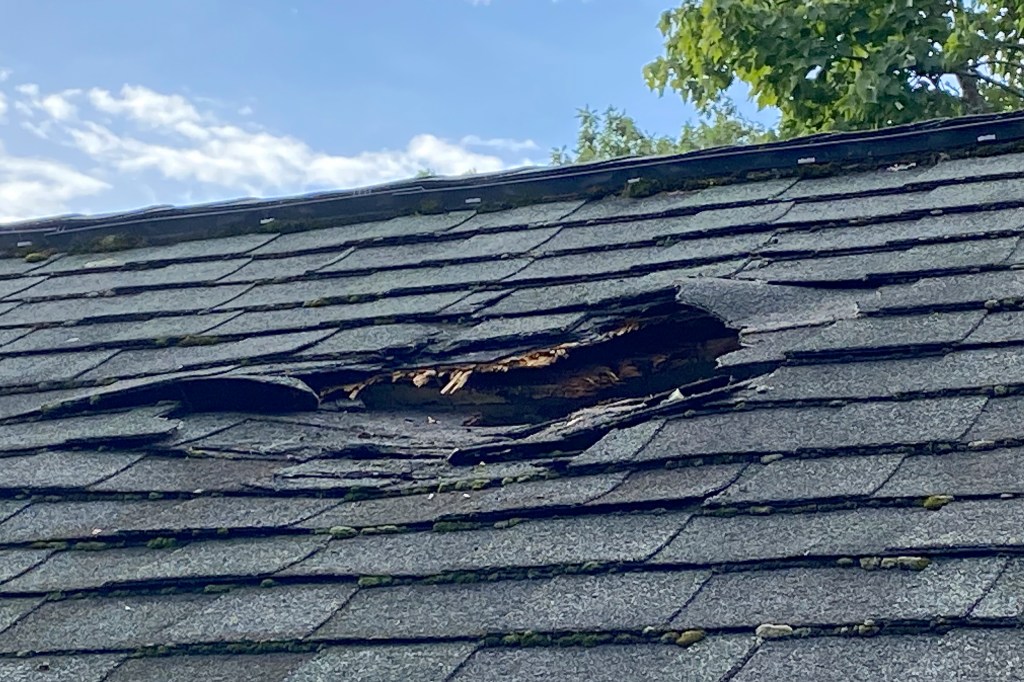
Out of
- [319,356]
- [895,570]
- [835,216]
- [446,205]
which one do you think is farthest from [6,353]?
[895,570]

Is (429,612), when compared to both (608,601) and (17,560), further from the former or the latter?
(17,560)

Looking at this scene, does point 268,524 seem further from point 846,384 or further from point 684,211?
point 684,211

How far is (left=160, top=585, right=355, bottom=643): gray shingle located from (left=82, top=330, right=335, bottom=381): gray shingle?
954 mm

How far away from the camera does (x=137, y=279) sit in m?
3.73

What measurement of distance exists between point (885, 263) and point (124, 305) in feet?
6.52

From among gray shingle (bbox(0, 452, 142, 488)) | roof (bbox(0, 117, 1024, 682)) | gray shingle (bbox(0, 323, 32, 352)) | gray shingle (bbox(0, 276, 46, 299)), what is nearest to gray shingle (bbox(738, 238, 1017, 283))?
roof (bbox(0, 117, 1024, 682))

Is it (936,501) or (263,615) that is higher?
(936,501)

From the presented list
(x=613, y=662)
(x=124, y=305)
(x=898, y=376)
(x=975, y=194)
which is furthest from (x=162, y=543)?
(x=975, y=194)

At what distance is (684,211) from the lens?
3.31m

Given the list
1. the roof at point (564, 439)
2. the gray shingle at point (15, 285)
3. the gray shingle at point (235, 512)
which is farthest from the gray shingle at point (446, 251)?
the gray shingle at point (235, 512)

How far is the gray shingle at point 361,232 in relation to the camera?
3656 mm

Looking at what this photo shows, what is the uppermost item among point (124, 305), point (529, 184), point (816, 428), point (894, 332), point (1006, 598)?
point (529, 184)

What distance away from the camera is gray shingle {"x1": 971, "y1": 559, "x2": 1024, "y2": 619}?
1537 mm

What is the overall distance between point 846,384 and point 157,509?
1.25 metres
